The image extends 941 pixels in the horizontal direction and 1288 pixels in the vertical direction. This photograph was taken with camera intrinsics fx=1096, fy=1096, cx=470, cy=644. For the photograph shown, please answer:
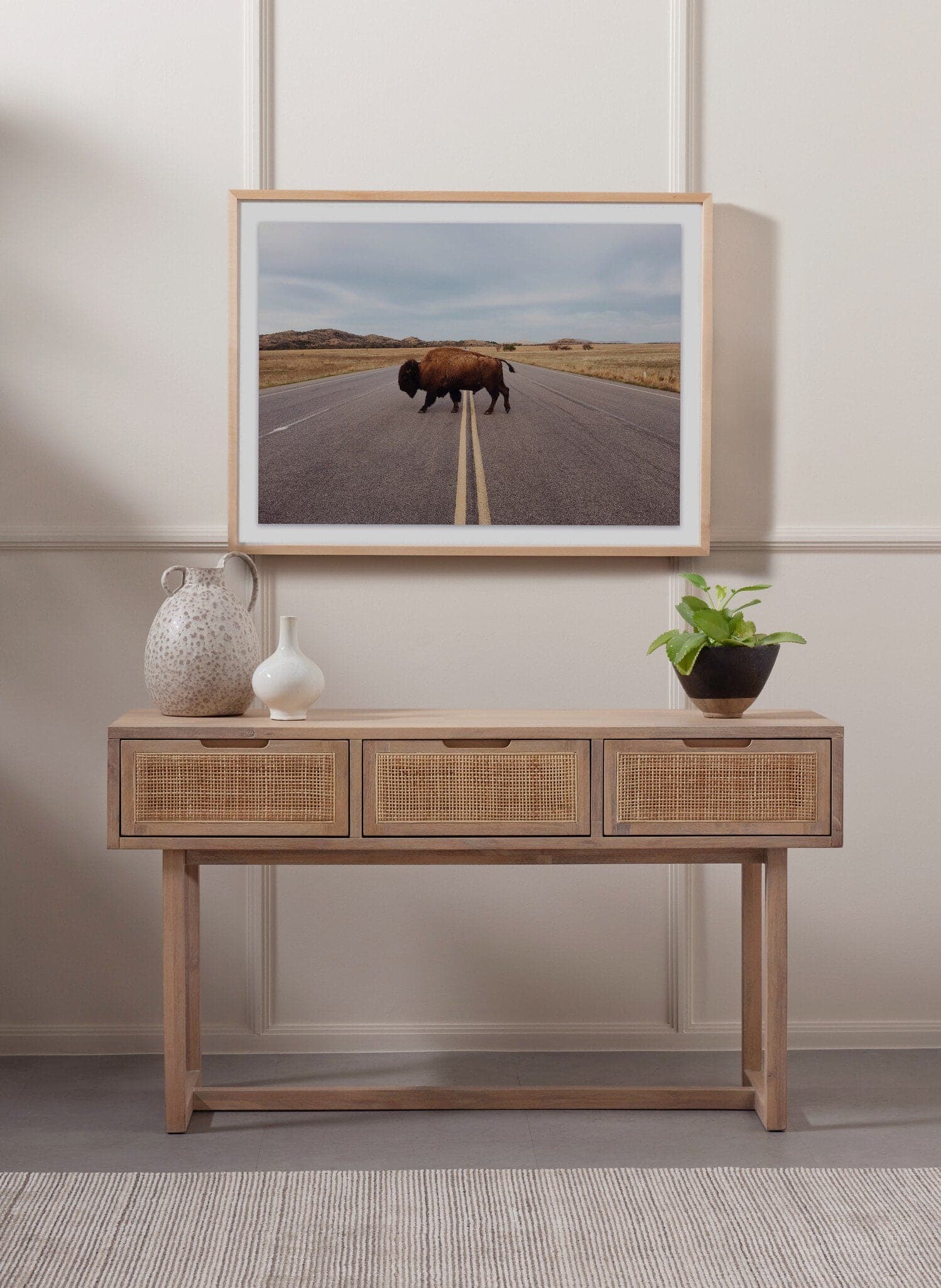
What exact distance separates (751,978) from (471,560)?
3.70ft

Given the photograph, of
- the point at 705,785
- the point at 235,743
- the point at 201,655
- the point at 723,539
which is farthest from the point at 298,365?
the point at 705,785

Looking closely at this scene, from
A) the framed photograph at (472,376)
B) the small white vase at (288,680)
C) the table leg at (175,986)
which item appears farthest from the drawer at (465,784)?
the framed photograph at (472,376)

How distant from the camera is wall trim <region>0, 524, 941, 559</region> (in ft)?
8.43

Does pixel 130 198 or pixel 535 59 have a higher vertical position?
pixel 535 59

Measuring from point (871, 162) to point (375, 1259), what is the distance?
2517 millimetres

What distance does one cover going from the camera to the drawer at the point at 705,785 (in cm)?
208

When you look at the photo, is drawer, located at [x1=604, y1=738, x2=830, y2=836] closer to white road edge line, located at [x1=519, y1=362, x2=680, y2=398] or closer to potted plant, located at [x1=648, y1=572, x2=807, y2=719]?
potted plant, located at [x1=648, y1=572, x2=807, y2=719]

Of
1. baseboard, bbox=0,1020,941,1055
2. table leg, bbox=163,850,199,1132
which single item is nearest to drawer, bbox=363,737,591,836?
table leg, bbox=163,850,199,1132

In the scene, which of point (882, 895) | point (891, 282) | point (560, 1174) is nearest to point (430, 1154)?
point (560, 1174)

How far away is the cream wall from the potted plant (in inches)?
16.9

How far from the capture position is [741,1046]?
2.41 metres

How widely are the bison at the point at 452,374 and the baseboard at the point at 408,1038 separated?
4.83ft

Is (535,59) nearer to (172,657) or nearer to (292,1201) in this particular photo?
(172,657)

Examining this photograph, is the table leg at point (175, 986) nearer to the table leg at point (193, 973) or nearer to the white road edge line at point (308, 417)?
the table leg at point (193, 973)
